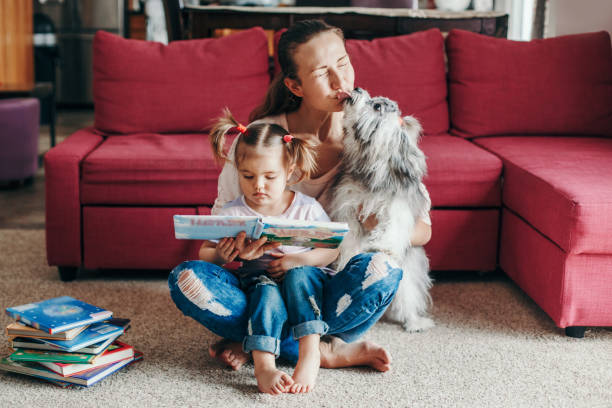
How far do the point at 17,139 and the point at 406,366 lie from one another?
111 inches

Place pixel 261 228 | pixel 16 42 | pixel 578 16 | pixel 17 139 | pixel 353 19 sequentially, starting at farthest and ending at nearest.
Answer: pixel 16 42, pixel 17 139, pixel 578 16, pixel 353 19, pixel 261 228

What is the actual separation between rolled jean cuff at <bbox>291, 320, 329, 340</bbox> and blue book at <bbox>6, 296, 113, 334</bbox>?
0.48 m

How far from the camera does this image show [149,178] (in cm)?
223

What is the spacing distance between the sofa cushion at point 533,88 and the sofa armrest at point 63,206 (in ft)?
4.90

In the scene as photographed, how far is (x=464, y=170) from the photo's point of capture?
7.32 feet

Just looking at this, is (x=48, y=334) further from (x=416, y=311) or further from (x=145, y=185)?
(x=416, y=311)

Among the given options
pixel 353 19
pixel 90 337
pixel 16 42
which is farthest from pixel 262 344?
pixel 16 42

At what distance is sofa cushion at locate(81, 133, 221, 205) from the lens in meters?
2.23

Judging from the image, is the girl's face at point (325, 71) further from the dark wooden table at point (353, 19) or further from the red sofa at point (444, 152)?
the dark wooden table at point (353, 19)

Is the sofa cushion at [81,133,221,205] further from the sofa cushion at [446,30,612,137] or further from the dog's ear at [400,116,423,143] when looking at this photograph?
the sofa cushion at [446,30,612,137]

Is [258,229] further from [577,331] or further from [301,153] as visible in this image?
[577,331]

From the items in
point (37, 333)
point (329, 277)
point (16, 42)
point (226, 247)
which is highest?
point (16, 42)

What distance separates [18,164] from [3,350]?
221 centimetres

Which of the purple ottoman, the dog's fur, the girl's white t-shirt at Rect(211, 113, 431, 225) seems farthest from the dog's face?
the purple ottoman
